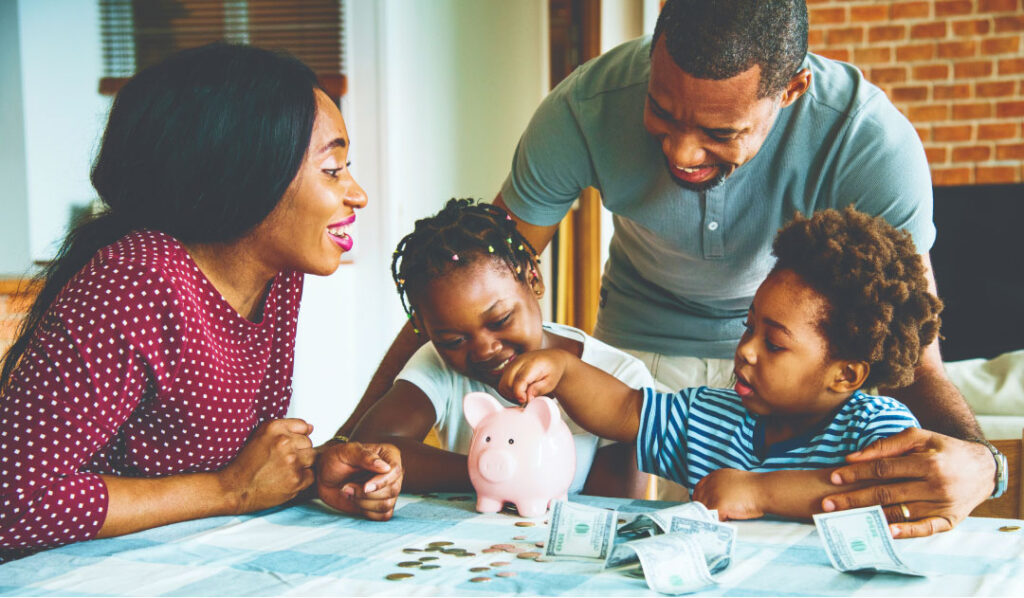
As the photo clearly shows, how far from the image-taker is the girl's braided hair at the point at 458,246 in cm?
153

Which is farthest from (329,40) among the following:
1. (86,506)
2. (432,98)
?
(86,506)

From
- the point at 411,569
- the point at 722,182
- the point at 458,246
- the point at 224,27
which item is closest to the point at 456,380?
the point at 458,246

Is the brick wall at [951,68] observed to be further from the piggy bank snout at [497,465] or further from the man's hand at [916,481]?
the piggy bank snout at [497,465]

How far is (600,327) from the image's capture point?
6.91ft

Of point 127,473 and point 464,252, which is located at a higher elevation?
point 464,252

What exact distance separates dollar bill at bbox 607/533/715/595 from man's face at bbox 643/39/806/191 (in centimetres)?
72

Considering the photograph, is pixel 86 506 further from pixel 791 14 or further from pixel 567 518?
pixel 791 14

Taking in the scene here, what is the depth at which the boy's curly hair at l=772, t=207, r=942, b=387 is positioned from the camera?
1241 millimetres

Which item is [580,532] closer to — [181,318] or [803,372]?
[803,372]

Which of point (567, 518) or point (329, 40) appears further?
point (329, 40)

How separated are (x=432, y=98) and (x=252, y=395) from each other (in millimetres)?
3210

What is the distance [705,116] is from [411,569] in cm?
83

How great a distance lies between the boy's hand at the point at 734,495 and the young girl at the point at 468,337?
1.03ft

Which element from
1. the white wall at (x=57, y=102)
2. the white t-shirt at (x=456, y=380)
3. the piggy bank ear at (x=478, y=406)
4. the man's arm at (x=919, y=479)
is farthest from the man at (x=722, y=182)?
the white wall at (x=57, y=102)
